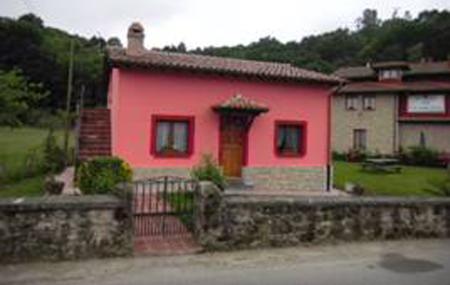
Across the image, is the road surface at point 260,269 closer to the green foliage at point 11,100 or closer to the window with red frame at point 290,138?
the window with red frame at point 290,138

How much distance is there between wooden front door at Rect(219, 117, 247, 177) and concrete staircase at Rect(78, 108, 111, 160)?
3.97 m

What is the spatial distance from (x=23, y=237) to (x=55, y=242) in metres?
0.52

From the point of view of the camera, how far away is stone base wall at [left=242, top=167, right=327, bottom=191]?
692 inches

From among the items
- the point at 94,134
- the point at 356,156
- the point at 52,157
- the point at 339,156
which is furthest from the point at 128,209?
the point at 339,156

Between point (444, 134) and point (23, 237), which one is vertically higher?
point (444, 134)

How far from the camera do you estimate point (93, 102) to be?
5216cm

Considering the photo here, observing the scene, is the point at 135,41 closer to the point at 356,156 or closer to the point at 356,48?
the point at 356,156

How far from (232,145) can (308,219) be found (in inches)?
304

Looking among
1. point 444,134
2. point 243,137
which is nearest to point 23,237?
point 243,137

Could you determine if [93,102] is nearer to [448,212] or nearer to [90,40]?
[90,40]

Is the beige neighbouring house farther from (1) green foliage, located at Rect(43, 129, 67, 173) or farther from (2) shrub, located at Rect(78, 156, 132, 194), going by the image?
(2) shrub, located at Rect(78, 156, 132, 194)

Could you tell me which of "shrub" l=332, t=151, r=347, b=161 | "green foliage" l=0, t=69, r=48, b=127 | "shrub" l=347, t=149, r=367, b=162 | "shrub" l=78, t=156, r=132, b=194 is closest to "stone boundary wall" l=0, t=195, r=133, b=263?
"shrub" l=78, t=156, r=132, b=194

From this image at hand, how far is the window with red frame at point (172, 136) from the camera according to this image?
53.2ft

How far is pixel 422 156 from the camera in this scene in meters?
31.7
